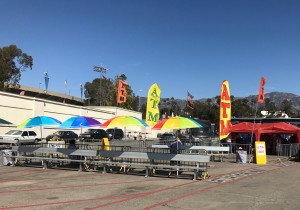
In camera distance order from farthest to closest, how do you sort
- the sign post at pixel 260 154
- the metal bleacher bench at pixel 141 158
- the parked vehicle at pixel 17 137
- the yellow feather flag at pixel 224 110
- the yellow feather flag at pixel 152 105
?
the parked vehicle at pixel 17 137 < the yellow feather flag at pixel 224 110 < the sign post at pixel 260 154 < the yellow feather flag at pixel 152 105 < the metal bleacher bench at pixel 141 158

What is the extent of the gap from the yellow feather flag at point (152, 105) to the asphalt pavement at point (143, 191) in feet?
8.11

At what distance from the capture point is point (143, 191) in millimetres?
10875

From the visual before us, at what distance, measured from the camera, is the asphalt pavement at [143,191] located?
8922mm

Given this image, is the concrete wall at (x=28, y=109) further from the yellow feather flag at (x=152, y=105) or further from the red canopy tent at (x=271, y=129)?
the yellow feather flag at (x=152, y=105)

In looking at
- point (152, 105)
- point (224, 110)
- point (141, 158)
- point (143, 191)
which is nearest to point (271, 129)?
point (224, 110)

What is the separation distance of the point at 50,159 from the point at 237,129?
16149 mm

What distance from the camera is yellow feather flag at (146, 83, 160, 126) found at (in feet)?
51.6

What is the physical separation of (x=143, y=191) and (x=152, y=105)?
5.66 metres

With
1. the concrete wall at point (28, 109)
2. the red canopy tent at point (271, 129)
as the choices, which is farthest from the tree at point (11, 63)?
the red canopy tent at point (271, 129)

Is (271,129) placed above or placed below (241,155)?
above

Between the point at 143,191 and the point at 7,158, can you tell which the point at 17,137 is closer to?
the point at 7,158

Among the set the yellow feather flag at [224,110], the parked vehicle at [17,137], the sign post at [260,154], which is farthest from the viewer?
the parked vehicle at [17,137]

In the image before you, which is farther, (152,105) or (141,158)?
(152,105)

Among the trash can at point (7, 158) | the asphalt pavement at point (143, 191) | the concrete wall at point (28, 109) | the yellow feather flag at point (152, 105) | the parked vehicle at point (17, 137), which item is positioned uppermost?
the concrete wall at point (28, 109)
